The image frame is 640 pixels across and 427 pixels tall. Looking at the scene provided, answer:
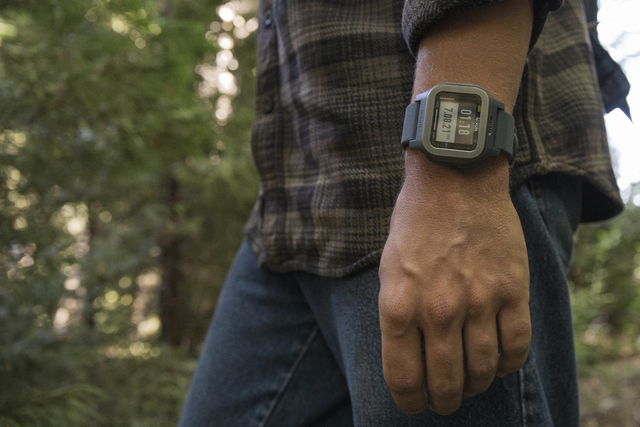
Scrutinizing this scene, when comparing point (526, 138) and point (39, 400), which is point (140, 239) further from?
point (526, 138)

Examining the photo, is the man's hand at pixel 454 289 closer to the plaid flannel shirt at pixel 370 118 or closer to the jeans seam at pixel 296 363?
the plaid flannel shirt at pixel 370 118

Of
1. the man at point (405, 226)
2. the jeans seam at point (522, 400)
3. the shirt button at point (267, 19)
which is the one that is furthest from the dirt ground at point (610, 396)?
the shirt button at point (267, 19)

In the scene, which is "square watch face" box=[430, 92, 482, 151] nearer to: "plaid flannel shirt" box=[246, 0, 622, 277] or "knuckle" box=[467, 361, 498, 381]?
"plaid flannel shirt" box=[246, 0, 622, 277]

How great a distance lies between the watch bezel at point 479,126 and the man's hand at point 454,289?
25 millimetres

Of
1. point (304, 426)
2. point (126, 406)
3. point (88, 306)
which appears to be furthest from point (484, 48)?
point (88, 306)

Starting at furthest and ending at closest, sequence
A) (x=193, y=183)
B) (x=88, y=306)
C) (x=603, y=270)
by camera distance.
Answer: (x=603, y=270), (x=193, y=183), (x=88, y=306)

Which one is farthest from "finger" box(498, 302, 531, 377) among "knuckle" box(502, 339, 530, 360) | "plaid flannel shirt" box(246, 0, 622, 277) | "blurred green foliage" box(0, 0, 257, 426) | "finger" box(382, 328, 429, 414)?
"blurred green foliage" box(0, 0, 257, 426)

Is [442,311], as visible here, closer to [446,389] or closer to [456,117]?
→ [446,389]

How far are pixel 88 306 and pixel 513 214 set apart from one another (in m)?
2.51

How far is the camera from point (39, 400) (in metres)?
1.34

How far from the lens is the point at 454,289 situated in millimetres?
524

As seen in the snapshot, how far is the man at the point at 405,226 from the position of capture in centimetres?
54

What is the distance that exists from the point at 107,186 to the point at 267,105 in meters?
1.80

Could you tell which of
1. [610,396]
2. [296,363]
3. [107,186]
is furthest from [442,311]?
[610,396]
